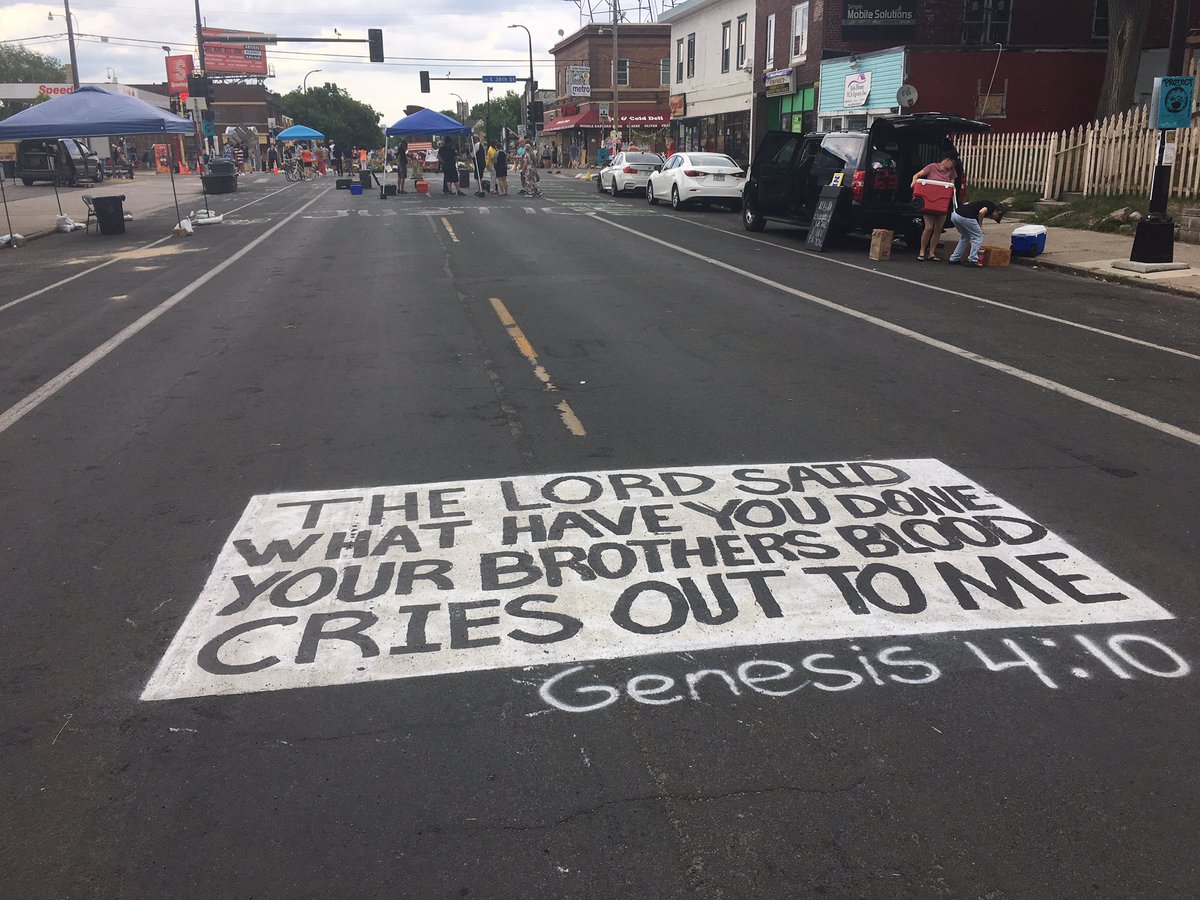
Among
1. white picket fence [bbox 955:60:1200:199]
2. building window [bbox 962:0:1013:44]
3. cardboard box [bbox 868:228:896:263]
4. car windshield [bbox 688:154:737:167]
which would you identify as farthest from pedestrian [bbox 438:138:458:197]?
cardboard box [bbox 868:228:896:263]

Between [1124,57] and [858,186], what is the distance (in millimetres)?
11790

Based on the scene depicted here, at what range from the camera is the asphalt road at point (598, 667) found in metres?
2.88

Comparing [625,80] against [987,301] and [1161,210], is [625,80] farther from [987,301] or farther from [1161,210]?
[987,301]

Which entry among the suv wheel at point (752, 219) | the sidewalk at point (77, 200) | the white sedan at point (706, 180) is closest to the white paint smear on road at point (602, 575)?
the suv wheel at point (752, 219)

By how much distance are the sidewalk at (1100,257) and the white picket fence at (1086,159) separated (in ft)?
5.67

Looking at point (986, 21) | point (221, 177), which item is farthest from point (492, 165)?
point (986, 21)

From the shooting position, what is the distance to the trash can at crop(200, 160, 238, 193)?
35000 mm

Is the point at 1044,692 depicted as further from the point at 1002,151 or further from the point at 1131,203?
the point at 1002,151

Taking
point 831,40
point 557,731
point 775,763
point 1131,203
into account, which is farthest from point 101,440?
point 831,40

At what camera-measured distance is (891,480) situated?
575 cm

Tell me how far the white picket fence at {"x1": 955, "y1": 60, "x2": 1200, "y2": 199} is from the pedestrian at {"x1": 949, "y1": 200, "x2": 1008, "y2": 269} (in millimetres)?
4289

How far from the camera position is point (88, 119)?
19.0 meters

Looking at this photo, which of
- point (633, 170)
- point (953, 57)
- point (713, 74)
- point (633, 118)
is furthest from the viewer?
point (633, 118)

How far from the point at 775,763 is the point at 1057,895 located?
2.87 feet
